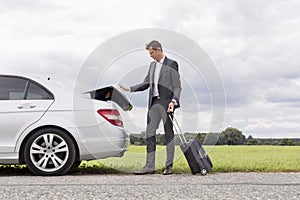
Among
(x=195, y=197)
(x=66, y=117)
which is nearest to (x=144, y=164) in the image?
(x=66, y=117)

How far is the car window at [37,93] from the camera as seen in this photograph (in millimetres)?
Result: 6938

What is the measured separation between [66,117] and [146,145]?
4.11 ft

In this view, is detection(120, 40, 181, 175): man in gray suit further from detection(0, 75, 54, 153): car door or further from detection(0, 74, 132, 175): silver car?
detection(0, 75, 54, 153): car door

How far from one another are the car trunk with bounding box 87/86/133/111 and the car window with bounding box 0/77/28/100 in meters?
0.98

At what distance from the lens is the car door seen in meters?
6.73

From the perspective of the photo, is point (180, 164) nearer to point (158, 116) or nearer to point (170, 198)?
point (158, 116)

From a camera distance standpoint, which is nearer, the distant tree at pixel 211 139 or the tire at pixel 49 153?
the tire at pixel 49 153

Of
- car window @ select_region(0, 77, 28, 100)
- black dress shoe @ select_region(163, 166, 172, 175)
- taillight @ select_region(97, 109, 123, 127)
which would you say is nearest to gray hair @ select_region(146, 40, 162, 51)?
taillight @ select_region(97, 109, 123, 127)

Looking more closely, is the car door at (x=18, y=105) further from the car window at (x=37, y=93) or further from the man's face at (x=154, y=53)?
the man's face at (x=154, y=53)

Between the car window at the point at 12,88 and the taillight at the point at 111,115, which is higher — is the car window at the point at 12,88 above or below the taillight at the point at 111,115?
above

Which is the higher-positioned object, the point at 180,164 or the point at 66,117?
the point at 66,117

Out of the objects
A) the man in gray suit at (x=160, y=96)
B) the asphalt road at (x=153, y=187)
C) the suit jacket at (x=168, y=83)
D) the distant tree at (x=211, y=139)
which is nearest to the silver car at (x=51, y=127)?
the asphalt road at (x=153, y=187)

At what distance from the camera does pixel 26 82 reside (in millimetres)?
7012

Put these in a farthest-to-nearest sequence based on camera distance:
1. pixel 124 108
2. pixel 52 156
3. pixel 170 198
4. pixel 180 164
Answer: pixel 180 164, pixel 124 108, pixel 52 156, pixel 170 198
